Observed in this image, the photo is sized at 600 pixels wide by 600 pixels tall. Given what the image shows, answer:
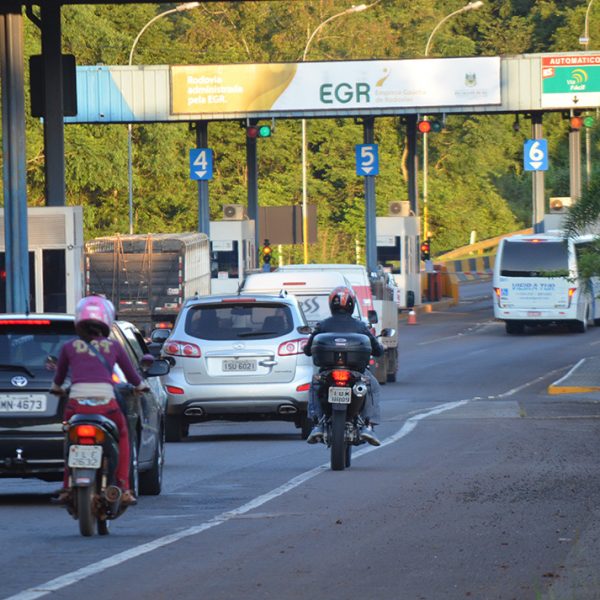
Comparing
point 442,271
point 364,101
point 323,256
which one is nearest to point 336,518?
point 364,101

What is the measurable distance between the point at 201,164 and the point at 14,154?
2472 cm

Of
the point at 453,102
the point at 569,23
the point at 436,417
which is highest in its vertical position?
the point at 569,23

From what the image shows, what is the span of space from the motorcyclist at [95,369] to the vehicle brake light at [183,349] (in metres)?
8.77

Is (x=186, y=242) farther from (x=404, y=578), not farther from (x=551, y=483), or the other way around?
(x=404, y=578)

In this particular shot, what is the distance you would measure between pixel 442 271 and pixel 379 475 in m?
50.8

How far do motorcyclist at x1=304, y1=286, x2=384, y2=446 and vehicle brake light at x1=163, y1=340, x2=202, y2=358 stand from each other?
3649 millimetres

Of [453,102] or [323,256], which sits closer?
[453,102]

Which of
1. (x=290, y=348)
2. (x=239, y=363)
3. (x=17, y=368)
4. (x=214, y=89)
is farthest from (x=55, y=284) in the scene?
(x=214, y=89)

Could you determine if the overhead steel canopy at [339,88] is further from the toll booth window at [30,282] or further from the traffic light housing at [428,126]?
the toll booth window at [30,282]

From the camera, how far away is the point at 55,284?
3472 cm

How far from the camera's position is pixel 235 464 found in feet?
57.8

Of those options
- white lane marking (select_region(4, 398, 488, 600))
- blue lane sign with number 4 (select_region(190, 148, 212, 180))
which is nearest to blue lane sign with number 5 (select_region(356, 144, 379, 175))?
blue lane sign with number 4 (select_region(190, 148, 212, 180))

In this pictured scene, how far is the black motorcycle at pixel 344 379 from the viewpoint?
16391mm

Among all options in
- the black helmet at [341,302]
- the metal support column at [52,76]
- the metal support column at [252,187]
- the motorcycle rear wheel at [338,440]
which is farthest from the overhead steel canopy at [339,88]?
the motorcycle rear wheel at [338,440]
